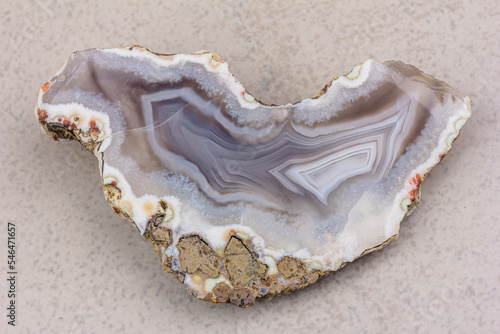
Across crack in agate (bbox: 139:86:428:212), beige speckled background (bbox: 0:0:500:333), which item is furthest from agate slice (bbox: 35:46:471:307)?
beige speckled background (bbox: 0:0:500:333)

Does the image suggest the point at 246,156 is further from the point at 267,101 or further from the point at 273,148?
the point at 267,101

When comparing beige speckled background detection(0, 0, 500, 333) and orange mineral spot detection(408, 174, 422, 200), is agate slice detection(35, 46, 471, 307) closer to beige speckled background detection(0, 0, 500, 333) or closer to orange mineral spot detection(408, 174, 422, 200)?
orange mineral spot detection(408, 174, 422, 200)

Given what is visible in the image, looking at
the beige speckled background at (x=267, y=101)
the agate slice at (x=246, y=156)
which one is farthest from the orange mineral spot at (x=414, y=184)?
the beige speckled background at (x=267, y=101)

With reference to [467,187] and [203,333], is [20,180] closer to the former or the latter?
[203,333]

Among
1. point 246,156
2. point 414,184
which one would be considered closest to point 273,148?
point 246,156

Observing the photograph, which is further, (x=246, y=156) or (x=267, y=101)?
(x=267, y=101)

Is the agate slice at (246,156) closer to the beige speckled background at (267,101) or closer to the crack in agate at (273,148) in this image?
the crack in agate at (273,148)
